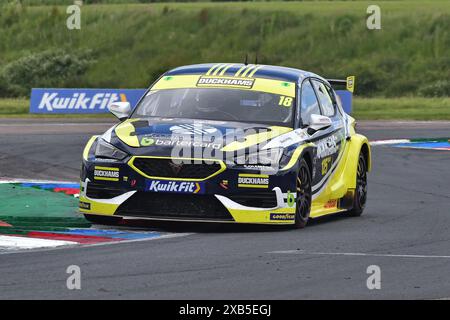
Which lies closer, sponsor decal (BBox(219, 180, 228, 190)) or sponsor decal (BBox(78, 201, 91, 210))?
sponsor decal (BBox(219, 180, 228, 190))

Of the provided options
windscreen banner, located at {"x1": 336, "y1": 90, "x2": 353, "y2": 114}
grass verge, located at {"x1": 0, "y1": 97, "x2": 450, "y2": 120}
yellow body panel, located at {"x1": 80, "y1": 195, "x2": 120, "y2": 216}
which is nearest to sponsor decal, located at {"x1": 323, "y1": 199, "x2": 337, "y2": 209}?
yellow body panel, located at {"x1": 80, "y1": 195, "x2": 120, "y2": 216}

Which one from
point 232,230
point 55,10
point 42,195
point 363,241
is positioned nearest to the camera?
point 363,241

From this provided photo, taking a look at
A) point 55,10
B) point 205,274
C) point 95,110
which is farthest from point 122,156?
point 55,10

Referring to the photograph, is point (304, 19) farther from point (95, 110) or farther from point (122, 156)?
point (122, 156)

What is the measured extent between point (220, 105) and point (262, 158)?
1.27 metres

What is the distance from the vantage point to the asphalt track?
787 centimetres

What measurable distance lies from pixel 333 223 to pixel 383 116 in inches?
994

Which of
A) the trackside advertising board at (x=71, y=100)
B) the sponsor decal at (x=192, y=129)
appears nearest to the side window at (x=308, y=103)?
the sponsor decal at (x=192, y=129)

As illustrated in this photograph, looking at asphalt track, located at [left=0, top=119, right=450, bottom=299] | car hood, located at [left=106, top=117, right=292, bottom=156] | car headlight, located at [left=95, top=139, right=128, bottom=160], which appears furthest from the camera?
car headlight, located at [left=95, top=139, right=128, bottom=160]

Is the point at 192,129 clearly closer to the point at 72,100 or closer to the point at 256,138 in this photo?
the point at 256,138

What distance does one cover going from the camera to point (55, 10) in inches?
2685

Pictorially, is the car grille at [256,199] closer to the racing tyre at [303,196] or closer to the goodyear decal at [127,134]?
the racing tyre at [303,196]

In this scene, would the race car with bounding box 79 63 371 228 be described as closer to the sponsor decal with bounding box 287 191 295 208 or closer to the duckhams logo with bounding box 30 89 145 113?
the sponsor decal with bounding box 287 191 295 208
